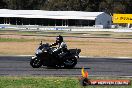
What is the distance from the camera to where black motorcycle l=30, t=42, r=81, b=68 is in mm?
20969

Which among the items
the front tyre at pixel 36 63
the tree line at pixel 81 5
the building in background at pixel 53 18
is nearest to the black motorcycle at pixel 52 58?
the front tyre at pixel 36 63

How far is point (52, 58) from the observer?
69.1ft

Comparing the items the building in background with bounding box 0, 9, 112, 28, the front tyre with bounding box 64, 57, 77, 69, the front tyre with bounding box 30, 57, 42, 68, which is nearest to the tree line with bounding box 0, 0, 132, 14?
the building in background with bounding box 0, 9, 112, 28

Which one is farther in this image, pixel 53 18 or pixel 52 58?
pixel 53 18

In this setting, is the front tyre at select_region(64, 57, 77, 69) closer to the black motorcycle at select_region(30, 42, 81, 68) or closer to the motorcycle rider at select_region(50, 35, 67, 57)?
the black motorcycle at select_region(30, 42, 81, 68)

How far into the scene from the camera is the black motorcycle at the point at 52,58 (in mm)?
20969

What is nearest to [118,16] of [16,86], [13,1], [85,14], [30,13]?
[85,14]

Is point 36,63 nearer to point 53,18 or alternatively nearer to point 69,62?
point 69,62

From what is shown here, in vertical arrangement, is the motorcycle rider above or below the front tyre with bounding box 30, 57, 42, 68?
above

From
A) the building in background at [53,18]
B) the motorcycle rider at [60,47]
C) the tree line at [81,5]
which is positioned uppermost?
the motorcycle rider at [60,47]

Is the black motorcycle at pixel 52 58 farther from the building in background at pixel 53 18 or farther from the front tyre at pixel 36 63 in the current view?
the building in background at pixel 53 18

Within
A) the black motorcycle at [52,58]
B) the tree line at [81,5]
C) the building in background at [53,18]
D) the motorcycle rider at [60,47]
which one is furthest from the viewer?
the tree line at [81,5]

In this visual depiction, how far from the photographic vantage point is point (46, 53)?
2092cm

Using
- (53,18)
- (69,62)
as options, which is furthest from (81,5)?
(69,62)
